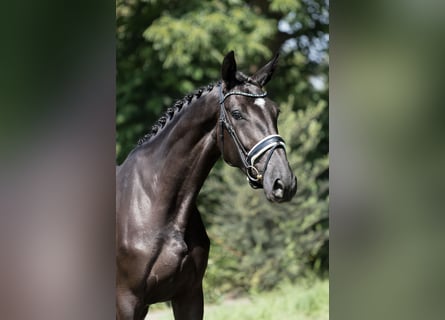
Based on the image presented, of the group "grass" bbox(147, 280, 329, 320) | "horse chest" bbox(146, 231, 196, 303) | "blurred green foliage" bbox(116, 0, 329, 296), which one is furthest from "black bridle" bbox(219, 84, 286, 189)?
"blurred green foliage" bbox(116, 0, 329, 296)

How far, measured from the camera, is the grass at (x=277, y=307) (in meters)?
5.57

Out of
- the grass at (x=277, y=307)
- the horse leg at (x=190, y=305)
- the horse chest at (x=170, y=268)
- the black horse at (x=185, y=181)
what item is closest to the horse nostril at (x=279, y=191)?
the black horse at (x=185, y=181)

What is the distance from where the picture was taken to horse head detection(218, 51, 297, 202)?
2.56 m

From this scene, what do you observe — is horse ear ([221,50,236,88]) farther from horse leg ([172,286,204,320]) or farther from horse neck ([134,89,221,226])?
horse leg ([172,286,204,320])

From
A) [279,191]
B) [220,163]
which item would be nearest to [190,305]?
[279,191]

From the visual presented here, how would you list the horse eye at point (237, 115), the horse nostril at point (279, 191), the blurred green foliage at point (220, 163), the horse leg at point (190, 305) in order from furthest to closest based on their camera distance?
1. the blurred green foliage at point (220, 163)
2. the horse leg at point (190, 305)
3. the horse eye at point (237, 115)
4. the horse nostril at point (279, 191)

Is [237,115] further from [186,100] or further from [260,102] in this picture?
[186,100]

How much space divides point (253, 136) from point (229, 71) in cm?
31

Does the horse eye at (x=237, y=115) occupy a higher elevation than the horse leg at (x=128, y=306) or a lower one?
higher

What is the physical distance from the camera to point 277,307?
18.9ft

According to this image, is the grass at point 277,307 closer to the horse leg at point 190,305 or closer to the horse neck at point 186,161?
the horse leg at point 190,305

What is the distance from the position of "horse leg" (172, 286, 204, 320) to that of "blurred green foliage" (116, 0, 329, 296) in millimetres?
3163

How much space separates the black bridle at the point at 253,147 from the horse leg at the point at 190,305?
55 cm
